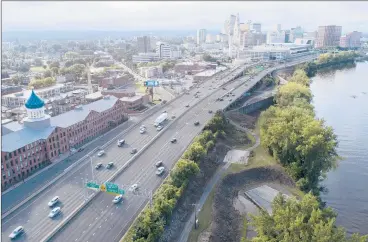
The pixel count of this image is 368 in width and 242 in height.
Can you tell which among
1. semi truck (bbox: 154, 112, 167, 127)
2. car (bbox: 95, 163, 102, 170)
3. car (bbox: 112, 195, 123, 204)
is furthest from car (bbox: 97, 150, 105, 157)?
semi truck (bbox: 154, 112, 167, 127)

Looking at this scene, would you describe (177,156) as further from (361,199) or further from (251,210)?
(361,199)

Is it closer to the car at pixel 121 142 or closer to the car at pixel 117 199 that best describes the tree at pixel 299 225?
the car at pixel 117 199

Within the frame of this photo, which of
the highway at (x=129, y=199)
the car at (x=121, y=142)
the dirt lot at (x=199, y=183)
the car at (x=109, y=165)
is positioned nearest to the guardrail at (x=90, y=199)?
the highway at (x=129, y=199)

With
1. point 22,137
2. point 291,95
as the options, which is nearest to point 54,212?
point 22,137

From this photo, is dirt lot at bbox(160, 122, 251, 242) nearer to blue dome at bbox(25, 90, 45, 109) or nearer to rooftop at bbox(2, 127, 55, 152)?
rooftop at bbox(2, 127, 55, 152)

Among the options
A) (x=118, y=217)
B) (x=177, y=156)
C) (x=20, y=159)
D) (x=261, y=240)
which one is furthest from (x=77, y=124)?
(x=261, y=240)

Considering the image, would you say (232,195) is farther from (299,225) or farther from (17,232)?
(17,232)
